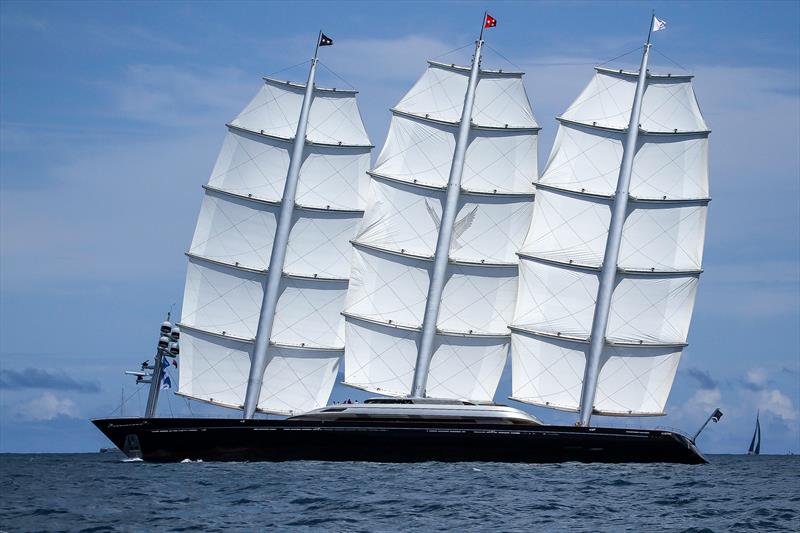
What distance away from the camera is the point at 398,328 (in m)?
69.1

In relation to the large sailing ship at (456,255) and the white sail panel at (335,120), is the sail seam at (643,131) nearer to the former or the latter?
the large sailing ship at (456,255)

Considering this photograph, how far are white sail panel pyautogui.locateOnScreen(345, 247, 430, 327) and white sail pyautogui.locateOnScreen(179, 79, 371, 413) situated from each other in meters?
2.20

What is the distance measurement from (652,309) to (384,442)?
1780 cm

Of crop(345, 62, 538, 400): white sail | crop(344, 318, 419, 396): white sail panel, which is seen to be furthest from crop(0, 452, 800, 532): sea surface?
crop(345, 62, 538, 400): white sail

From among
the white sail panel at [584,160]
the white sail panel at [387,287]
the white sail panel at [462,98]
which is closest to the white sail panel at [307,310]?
the white sail panel at [387,287]

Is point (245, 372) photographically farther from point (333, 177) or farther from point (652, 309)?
point (652, 309)

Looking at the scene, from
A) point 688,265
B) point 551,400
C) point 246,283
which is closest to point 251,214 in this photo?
point 246,283

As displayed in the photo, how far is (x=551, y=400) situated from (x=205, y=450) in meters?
19.6

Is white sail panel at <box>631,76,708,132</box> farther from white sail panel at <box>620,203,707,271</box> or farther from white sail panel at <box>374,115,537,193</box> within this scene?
white sail panel at <box>374,115,537,193</box>

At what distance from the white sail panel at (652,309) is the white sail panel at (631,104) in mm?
9169

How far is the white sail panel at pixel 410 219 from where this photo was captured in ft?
230

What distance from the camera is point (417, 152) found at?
2813 inches

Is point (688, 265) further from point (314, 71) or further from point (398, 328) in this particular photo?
point (314, 71)

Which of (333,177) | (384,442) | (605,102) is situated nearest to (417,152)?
(333,177)
